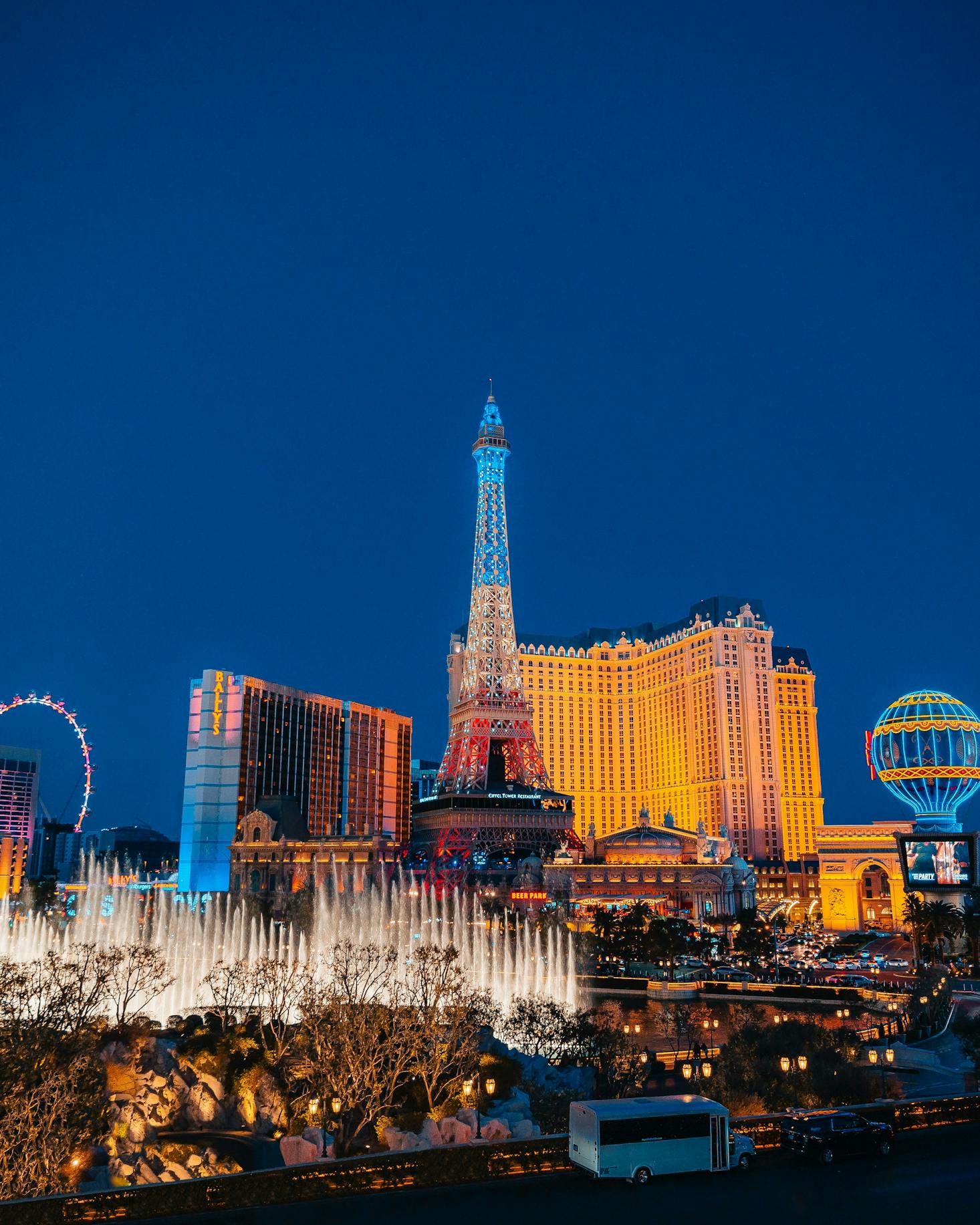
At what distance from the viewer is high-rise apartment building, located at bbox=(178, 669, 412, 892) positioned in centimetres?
12131

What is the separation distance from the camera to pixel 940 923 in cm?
7712

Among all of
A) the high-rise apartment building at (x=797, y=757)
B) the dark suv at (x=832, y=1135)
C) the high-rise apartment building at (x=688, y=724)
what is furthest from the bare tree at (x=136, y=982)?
the high-rise apartment building at (x=797, y=757)

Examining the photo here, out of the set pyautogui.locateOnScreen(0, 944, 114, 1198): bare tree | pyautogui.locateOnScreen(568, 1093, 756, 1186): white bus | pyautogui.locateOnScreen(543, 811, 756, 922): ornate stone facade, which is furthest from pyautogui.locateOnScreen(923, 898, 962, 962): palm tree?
pyautogui.locateOnScreen(0, 944, 114, 1198): bare tree

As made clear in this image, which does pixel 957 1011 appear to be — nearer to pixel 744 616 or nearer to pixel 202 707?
pixel 202 707

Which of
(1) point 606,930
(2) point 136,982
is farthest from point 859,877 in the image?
(2) point 136,982

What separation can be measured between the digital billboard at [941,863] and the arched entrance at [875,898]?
69.4 ft

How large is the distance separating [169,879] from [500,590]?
62541mm

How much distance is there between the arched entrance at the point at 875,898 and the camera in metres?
116

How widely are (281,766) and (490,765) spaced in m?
26.6

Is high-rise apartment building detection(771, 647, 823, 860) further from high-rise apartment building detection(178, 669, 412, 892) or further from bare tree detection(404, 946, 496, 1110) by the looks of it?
bare tree detection(404, 946, 496, 1110)

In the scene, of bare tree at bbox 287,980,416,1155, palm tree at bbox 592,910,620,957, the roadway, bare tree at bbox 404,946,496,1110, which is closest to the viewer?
the roadway

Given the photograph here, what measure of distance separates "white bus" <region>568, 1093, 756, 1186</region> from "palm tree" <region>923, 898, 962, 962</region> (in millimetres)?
60771

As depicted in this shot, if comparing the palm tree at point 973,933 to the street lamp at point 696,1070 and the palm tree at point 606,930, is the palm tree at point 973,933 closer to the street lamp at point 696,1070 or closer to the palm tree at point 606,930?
the palm tree at point 606,930

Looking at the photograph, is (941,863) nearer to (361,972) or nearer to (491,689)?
(491,689)
